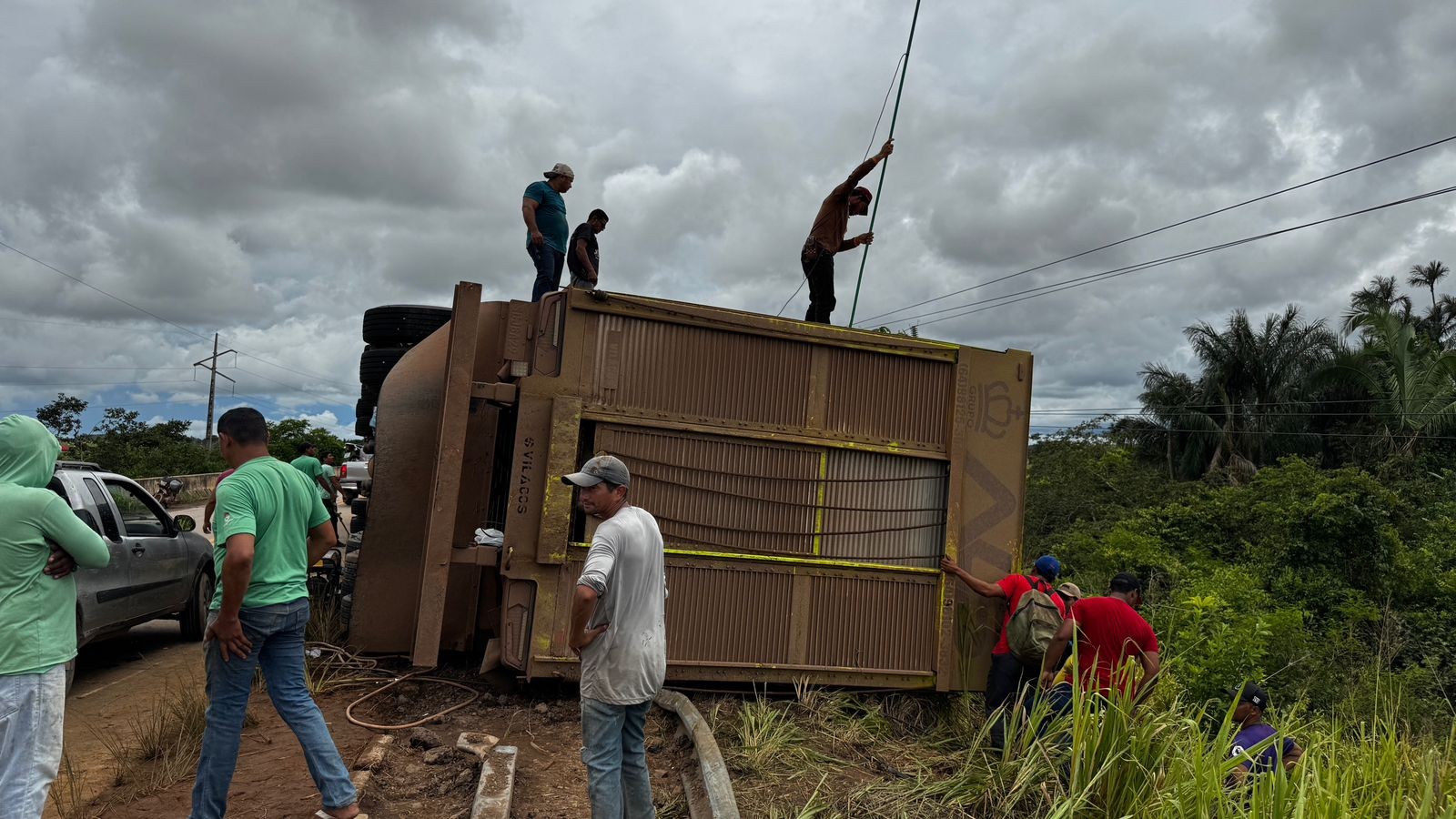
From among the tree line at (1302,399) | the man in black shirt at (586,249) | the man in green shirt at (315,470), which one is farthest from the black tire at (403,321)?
the tree line at (1302,399)

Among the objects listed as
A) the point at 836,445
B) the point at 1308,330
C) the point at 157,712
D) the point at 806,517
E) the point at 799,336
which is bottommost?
the point at 157,712

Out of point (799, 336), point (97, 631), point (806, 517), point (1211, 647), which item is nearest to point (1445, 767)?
point (806, 517)

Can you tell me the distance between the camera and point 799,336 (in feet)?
20.3

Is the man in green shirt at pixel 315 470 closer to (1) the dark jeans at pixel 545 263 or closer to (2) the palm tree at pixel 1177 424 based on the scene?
(1) the dark jeans at pixel 545 263

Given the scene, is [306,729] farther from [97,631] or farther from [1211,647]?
[1211,647]

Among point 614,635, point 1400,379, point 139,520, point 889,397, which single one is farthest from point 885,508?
point 1400,379

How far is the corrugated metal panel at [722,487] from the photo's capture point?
5.98 meters

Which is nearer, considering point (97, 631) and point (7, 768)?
point (7, 768)

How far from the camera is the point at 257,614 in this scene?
3.92 meters

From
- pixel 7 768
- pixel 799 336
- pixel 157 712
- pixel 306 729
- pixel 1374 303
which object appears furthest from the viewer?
pixel 1374 303

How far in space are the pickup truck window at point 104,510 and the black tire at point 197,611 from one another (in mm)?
1647

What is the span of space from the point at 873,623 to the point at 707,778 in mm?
1958

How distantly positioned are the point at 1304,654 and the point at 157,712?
9843 mm

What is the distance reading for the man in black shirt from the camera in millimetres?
7898
